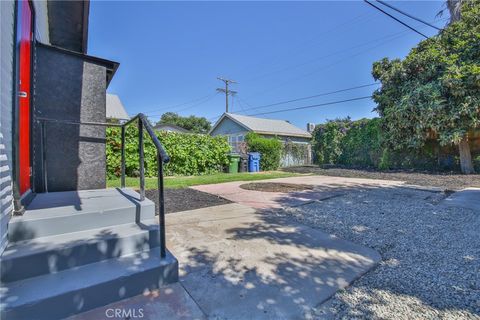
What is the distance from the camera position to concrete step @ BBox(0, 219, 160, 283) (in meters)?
1.69

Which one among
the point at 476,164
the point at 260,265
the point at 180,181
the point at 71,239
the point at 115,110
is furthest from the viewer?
the point at 115,110

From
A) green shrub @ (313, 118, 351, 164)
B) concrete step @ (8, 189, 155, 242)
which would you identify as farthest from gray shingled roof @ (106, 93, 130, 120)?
concrete step @ (8, 189, 155, 242)

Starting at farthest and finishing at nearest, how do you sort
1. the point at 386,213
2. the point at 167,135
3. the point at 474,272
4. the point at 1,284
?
1. the point at 167,135
2. the point at 386,213
3. the point at 474,272
4. the point at 1,284

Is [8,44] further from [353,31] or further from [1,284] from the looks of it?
[353,31]

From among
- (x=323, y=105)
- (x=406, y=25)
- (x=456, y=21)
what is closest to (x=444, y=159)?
(x=456, y=21)

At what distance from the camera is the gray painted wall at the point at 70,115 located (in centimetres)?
331

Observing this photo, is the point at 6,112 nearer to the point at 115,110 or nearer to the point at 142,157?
the point at 142,157

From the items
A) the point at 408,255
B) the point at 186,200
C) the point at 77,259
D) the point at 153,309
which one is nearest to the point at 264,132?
the point at 186,200

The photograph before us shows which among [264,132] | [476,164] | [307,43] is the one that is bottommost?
[476,164]

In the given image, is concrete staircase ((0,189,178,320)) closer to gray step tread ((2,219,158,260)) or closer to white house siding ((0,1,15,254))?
gray step tread ((2,219,158,260))

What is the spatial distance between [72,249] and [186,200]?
331cm

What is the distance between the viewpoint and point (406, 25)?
853 centimetres

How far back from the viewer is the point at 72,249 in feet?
6.16

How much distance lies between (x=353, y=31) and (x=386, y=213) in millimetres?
13950
